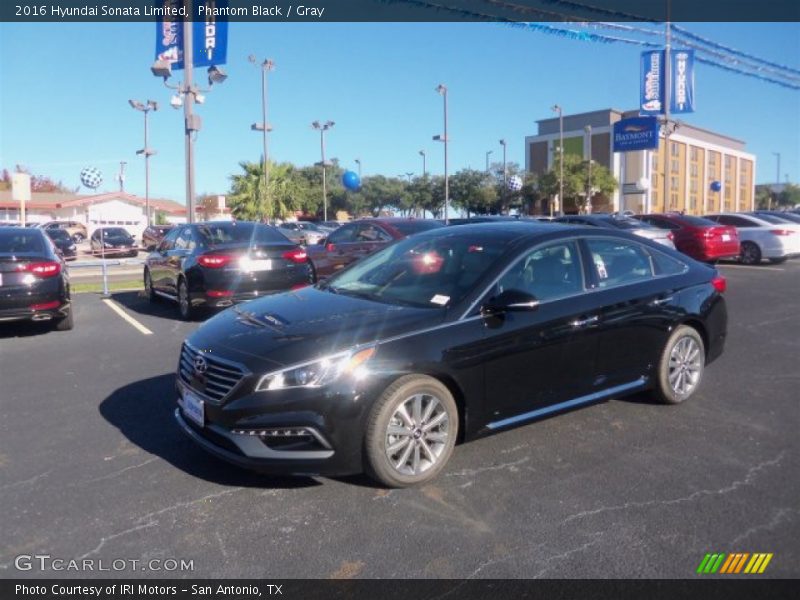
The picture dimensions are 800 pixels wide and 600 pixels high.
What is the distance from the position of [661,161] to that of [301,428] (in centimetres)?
8120

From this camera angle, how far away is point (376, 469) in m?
3.76

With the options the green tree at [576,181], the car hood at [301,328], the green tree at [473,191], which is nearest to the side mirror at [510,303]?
the car hood at [301,328]

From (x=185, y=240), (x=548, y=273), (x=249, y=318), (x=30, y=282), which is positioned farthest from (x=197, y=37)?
(x=548, y=273)

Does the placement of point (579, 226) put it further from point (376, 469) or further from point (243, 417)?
point (243, 417)

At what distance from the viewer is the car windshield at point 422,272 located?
4.45 m

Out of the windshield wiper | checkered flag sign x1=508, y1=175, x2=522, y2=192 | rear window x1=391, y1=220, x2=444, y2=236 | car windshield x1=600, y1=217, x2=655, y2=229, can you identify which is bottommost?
the windshield wiper

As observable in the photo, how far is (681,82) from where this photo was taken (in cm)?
2956

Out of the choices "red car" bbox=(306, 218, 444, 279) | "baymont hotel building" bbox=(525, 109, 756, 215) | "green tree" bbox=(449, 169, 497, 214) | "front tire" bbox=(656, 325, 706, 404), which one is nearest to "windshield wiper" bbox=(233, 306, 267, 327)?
"front tire" bbox=(656, 325, 706, 404)

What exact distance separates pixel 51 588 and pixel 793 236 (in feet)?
64.7

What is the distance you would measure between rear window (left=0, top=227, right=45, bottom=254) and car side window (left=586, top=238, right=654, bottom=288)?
7.03 meters

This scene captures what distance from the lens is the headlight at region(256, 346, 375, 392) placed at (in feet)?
12.1

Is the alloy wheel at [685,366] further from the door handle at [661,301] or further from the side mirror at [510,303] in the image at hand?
the side mirror at [510,303]

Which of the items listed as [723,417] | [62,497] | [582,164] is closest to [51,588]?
[62,497]

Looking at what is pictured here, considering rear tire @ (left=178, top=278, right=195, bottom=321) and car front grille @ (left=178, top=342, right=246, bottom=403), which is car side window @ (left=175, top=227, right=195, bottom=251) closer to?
rear tire @ (left=178, top=278, right=195, bottom=321)
